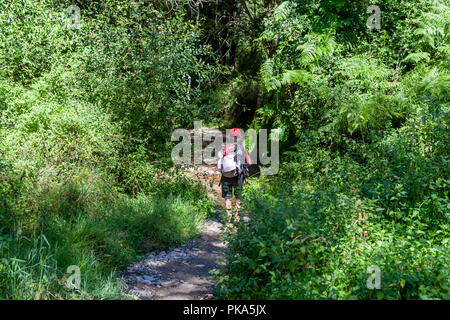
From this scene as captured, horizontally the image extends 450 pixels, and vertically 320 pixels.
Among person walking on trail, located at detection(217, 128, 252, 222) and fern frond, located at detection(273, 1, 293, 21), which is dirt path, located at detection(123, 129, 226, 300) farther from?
fern frond, located at detection(273, 1, 293, 21)

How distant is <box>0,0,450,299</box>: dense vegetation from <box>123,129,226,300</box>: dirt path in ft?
0.86

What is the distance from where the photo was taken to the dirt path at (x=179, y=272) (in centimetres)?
477

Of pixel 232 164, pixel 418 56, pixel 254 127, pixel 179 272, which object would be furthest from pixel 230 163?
pixel 418 56

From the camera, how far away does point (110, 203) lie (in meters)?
6.74

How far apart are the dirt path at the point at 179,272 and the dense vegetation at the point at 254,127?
263 mm

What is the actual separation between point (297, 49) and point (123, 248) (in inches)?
277

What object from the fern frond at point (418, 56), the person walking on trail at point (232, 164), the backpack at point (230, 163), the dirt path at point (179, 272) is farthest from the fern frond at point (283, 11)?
the dirt path at point (179, 272)

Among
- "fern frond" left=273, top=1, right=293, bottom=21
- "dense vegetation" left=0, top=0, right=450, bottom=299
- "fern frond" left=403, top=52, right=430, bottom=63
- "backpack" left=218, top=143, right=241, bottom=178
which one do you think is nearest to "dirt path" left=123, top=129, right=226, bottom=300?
"dense vegetation" left=0, top=0, right=450, bottom=299

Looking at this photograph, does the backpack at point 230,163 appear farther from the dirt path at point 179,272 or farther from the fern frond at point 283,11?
the fern frond at point 283,11

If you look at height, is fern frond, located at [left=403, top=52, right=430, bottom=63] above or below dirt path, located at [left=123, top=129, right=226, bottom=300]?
above

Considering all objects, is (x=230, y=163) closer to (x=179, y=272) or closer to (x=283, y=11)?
(x=179, y=272)

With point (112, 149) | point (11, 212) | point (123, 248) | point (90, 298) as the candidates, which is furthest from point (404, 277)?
point (112, 149)

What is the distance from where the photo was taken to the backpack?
7410mm

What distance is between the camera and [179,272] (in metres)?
5.56
